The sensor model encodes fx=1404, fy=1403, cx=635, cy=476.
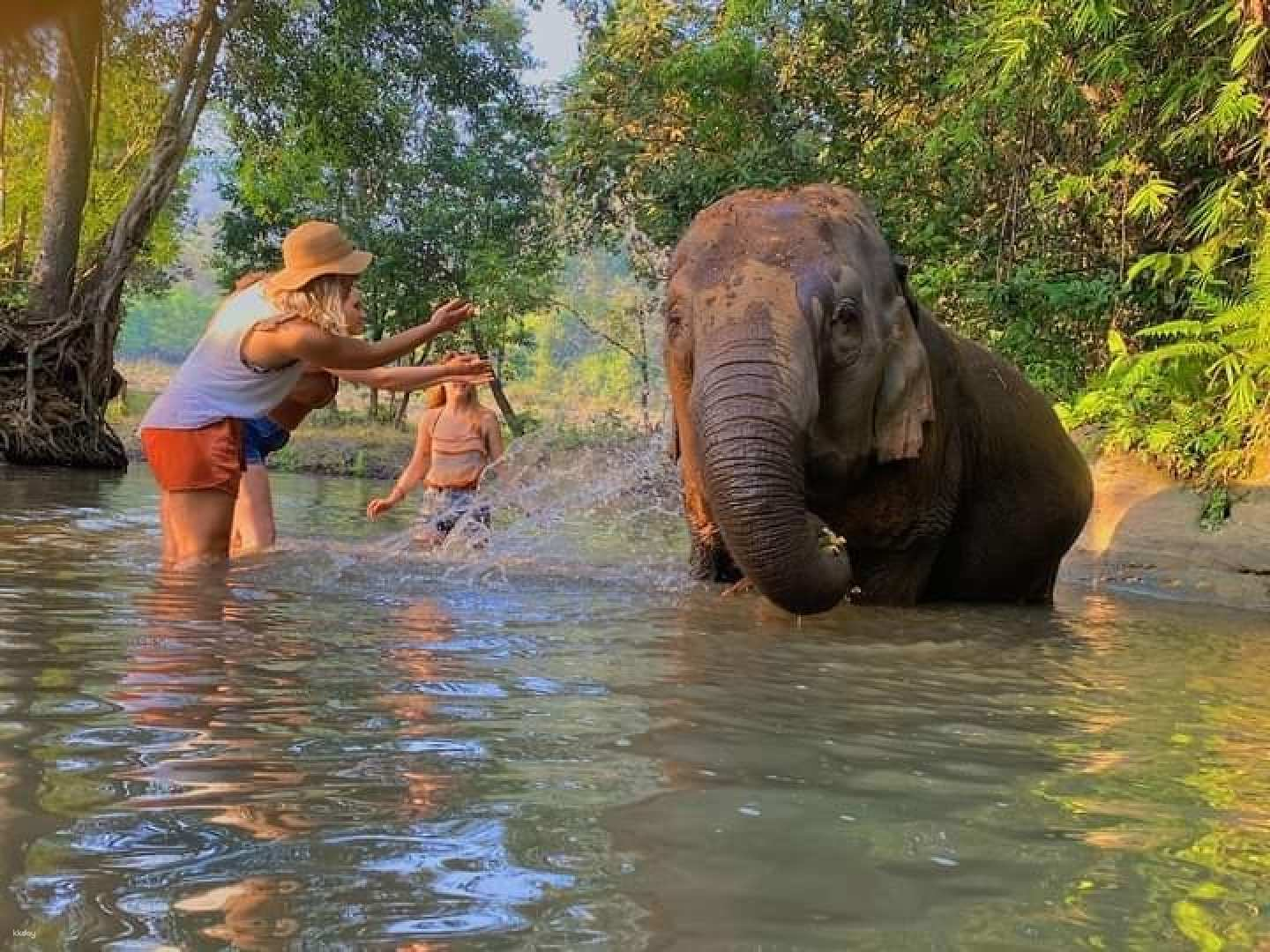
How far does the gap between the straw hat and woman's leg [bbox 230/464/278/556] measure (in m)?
1.32

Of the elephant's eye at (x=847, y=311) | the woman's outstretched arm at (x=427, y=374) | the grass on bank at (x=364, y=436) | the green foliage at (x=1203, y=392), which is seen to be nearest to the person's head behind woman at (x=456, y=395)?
the woman's outstretched arm at (x=427, y=374)

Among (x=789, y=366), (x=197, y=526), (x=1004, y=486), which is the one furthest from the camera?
(x=1004, y=486)

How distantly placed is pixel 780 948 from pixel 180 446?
4.83 m

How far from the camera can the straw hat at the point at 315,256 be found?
237 inches

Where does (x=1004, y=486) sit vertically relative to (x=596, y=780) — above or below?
above

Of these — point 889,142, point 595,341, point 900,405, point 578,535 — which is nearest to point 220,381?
point 900,405

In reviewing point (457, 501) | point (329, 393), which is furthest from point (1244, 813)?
point (457, 501)

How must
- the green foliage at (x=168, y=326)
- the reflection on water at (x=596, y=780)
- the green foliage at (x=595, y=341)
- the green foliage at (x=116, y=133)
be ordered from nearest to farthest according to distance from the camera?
the reflection on water at (x=596, y=780) → the green foliage at (x=116, y=133) → the green foliage at (x=595, y=341) → the green foliage at (x=168, y=326)

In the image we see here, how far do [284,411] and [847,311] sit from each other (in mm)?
2916

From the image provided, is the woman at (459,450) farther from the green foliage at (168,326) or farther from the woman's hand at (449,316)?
the green foliage at (168,326)

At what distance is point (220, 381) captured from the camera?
20.4ft

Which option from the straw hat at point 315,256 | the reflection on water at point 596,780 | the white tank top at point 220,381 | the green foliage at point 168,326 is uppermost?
the green foliage at point 168,326

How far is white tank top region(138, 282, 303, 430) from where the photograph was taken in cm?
615

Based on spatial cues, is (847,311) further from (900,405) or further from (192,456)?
(192,456)
